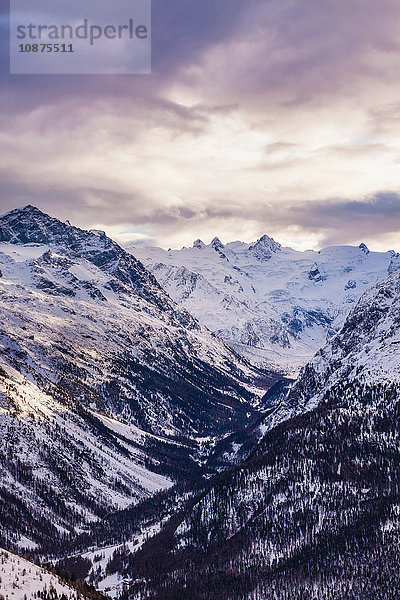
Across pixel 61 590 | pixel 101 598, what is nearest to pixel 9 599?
pixel 61 590

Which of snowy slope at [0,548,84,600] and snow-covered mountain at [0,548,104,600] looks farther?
snow-covered mountain at [0,548,104,600]

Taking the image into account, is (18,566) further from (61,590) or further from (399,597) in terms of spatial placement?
(399,597)

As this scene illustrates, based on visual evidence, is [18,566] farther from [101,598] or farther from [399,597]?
[399,597]

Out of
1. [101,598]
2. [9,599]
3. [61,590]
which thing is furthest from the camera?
[101,598]

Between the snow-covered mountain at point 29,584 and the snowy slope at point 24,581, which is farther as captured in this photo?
the snow-covered mountain at point 29,584

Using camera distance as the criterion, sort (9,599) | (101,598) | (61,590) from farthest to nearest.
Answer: (101,598) → (61,590) → (9,599)

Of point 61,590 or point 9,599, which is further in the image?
point 61,590
